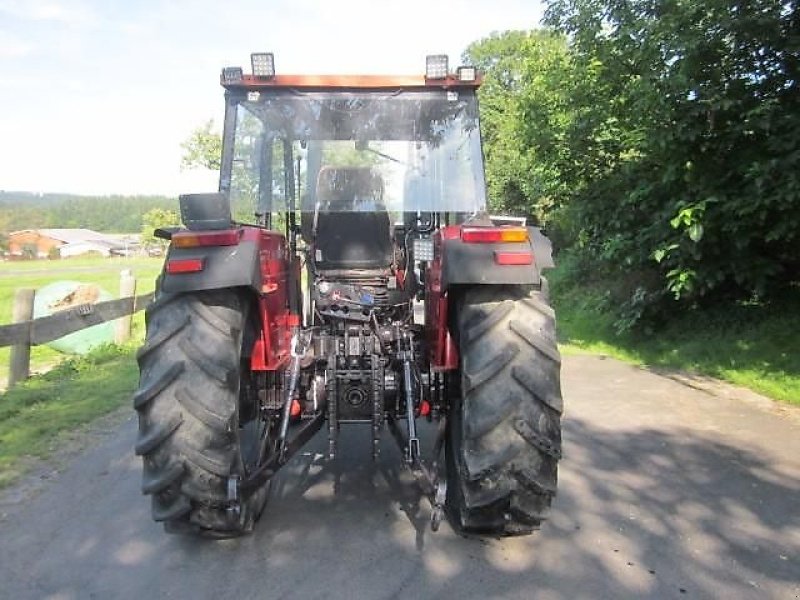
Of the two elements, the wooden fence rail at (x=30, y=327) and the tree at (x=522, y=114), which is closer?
the wooden fence rail at (x=30, y=327)

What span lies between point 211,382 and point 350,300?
4.43ft

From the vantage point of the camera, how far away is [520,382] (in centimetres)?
329

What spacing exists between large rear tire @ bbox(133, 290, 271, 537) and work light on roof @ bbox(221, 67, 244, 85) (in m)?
1.41

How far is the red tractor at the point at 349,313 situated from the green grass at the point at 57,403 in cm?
205

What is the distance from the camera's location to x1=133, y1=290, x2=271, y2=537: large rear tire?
320cm

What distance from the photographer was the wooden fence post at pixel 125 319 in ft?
32.2

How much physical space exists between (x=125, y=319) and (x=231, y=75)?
6623 millimetres

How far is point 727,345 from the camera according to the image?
787 cm

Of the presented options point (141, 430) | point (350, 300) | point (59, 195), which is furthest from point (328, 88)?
point (59, 195)

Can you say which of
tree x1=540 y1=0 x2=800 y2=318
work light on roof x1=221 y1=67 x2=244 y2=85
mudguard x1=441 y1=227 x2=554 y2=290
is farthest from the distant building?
mudguard x1=441 y1=227 x2=554 y2=290

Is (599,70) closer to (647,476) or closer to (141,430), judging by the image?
(647,476)

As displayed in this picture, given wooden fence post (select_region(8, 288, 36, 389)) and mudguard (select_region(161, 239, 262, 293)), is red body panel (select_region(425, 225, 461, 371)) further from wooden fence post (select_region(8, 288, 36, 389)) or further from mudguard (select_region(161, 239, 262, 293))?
wooden fence post (select_region(8, 288, 36, 389))

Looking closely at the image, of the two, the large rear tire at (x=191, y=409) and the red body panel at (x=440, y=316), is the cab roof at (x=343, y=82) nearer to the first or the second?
the red body panel at (x=440, y=316)

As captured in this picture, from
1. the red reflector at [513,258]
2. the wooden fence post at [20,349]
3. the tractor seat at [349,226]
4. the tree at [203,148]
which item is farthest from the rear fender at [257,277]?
the tree at [203,148]
